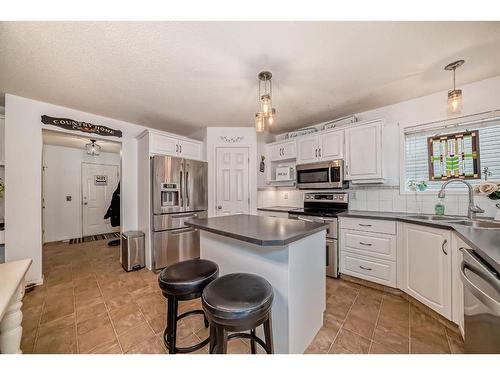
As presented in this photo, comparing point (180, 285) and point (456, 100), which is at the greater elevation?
point (456, 100)

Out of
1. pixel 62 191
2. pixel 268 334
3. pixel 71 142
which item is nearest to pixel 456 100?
pixel 268 334

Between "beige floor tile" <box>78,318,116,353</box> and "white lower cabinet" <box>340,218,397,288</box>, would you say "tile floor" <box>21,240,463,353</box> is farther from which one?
"white lower cabinet" <box>340,218,397,288</box>

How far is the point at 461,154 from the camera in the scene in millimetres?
2248

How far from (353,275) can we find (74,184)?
631cm

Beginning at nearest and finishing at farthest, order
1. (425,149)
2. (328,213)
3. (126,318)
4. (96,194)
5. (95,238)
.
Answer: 1. (126,318)
2. (425,149)
3. (328,213)
4. (95,238)
5. (96,194)

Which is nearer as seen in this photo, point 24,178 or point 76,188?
point 24,178

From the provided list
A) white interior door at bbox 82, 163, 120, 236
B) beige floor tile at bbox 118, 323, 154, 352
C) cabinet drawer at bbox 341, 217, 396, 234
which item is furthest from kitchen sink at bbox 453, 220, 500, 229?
white interior door at bbox 82, 163, 120, 236

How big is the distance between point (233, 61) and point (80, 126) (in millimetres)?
2521

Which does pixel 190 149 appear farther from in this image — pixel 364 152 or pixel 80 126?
pixel 364 152

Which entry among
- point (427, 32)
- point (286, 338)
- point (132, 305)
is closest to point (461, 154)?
point (427, 32)

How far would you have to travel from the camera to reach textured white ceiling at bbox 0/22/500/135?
1411mm

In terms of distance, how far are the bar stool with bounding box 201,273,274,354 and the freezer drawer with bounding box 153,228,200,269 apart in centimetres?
212

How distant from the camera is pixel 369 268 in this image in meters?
2.34

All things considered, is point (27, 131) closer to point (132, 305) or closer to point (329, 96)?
point (132, 305)
